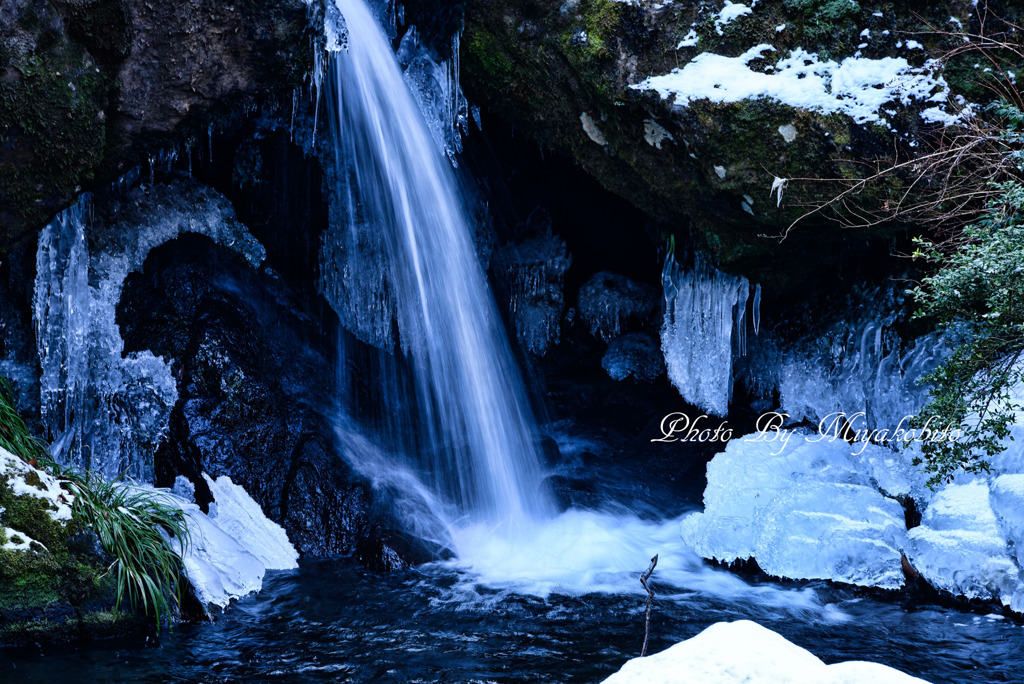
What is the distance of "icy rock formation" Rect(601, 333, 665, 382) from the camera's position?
10234mm

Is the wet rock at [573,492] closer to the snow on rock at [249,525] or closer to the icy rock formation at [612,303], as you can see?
the icy rock formation at [612,303]

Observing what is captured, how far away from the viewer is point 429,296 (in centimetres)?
864

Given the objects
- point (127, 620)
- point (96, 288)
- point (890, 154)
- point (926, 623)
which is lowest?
point (926, 623)

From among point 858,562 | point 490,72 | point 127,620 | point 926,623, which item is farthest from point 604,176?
point 127,620

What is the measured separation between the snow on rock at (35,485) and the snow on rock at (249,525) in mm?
2093

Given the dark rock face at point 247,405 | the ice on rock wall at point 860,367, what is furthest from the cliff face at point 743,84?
the dark rock face at point 247,405

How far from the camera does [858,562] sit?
22.3ft

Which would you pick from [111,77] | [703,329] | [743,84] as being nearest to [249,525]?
[111,77]

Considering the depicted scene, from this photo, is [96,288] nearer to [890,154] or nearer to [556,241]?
[556,241]

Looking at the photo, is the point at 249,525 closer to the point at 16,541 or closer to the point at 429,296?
the point at 16,541

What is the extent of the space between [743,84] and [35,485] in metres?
6.16

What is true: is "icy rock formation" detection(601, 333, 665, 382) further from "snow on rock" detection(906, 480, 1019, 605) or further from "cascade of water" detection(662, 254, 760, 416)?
"snow on rock" detection(906, 480, 1019, 605)

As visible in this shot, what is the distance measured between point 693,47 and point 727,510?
170 inches

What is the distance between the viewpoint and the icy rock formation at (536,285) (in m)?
10.1
